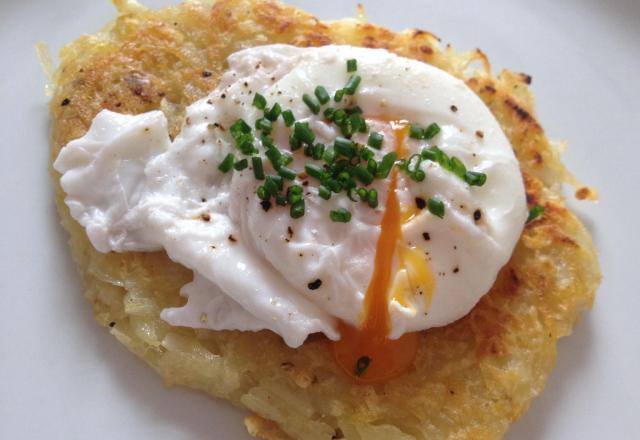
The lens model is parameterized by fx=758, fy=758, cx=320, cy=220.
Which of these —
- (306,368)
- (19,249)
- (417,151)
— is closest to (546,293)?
(417,151)

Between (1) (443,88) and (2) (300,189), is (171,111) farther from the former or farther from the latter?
(1) (443,88)

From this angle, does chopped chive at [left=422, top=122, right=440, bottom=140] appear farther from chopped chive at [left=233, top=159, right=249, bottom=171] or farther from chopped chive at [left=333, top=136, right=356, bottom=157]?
chopped chive at [left=233, top=159, right=249, bottom=171]

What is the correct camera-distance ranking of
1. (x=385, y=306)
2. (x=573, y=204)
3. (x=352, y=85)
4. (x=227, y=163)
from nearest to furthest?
1. (x=385, y=306)
2. (x=227, y=163)
3. (x=352, y=85)
4. (x=573, y=204)

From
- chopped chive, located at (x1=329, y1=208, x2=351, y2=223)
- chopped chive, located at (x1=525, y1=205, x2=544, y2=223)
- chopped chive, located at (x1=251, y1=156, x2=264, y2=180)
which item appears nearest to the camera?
chopped chive, located at (x1=329, y1=208, x2=351, y2=223)

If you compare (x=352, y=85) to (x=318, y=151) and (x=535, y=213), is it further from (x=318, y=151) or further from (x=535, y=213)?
(x=535, y=213)

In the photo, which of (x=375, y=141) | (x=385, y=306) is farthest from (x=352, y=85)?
(x=385, y=306)

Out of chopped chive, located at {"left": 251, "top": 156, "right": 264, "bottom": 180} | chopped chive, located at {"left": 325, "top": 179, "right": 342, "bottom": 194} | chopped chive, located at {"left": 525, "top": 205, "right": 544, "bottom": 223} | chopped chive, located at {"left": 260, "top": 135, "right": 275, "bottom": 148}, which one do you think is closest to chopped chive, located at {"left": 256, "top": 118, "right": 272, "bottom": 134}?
chopped chive, located at {"left": 260, "top": 135, "right": 275, "bottom": 148}

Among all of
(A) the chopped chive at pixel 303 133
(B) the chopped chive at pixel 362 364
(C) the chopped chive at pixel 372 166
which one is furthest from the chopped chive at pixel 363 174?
(B) the chopped chive at pixel 362 364
